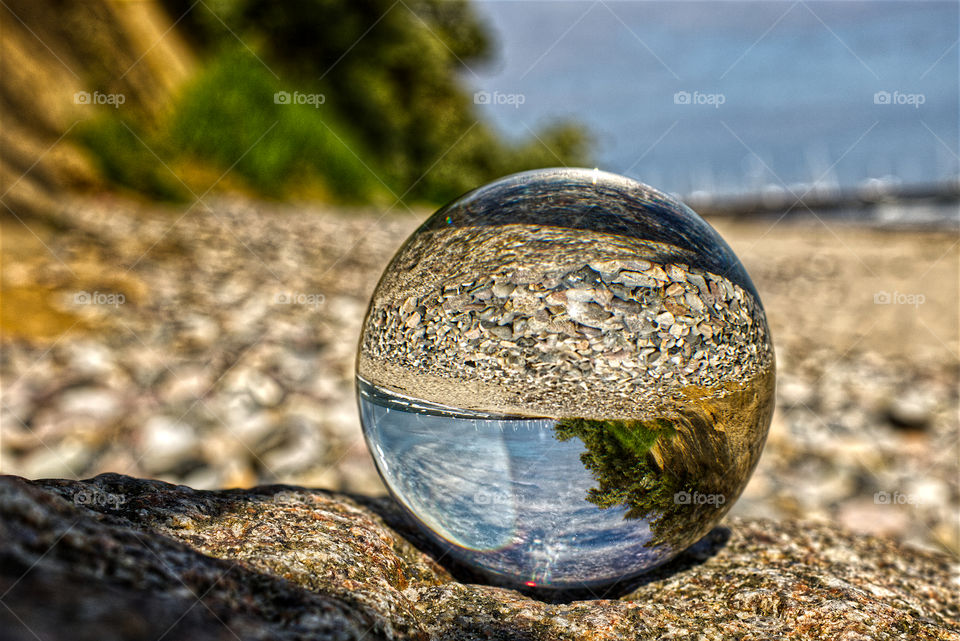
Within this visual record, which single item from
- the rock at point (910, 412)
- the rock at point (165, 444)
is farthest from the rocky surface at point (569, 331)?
the rock at point (910, 412)

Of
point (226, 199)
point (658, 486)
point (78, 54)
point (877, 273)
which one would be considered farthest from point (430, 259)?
point (877, 273)

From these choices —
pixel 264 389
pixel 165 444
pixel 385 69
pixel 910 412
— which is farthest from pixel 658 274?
pixel 385 69

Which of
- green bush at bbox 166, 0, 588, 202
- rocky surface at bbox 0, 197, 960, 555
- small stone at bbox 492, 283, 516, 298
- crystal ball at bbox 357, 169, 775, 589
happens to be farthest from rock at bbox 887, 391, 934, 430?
green bush at bbox 166, 0, 588, 202

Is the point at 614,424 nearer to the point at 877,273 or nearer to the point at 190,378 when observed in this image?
the point at 190,378

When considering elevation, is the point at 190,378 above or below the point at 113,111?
below

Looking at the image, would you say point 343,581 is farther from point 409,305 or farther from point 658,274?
point 658,274

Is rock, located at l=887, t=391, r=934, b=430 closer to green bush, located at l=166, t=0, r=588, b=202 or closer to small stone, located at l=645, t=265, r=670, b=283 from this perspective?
small stone, located at l=645, t=265, r=670, b=283

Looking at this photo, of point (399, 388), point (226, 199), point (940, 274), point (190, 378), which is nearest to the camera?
point (399, 388)
